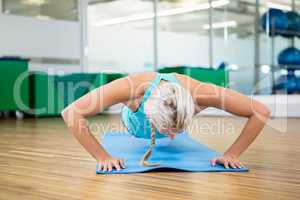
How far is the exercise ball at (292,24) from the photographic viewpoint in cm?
598

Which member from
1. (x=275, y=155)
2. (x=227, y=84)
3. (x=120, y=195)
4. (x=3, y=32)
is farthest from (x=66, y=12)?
(x=120, y=195)

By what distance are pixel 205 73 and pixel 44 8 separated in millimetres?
2783

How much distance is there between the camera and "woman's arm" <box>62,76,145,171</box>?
1.69m

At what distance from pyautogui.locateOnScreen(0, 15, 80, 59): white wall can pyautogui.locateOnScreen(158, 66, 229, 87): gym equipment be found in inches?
76.2

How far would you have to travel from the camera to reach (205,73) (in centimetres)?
568

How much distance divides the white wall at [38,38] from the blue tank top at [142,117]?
4.39 m

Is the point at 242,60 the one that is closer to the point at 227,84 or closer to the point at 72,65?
the point at 227,84

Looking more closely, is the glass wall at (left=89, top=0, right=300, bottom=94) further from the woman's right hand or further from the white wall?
the woman's right hand

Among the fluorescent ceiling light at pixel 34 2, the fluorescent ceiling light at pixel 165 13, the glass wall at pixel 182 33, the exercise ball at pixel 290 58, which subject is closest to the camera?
the exercise ball at pixel 290 58

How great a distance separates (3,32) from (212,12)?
3.33m

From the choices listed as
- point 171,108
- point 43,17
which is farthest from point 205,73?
point 171,108

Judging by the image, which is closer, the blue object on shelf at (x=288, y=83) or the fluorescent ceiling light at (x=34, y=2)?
the blue object on shelf at (x=288, y=83)

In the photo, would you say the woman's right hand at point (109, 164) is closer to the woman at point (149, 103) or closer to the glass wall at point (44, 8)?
the woman at point (149, 103)

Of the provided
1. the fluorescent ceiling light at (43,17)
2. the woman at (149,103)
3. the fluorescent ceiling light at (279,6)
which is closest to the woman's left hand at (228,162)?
the woman at (149,103)
